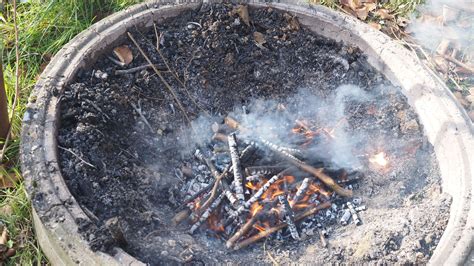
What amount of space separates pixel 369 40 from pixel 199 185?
71.6 inches

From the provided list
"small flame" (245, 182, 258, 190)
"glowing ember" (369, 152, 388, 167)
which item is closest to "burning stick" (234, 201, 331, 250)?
"small flame" (245, 182, 258, 190)

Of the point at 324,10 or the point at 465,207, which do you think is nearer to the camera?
the point at 465,207

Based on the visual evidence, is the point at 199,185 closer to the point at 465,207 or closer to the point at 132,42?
the point at 132,42

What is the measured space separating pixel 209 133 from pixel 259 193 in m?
0.77

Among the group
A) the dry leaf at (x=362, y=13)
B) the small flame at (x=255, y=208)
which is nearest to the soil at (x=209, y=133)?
the small flame at (x=255, y=208)

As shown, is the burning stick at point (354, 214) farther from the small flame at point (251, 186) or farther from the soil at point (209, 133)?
the small flame at point (251, 186)

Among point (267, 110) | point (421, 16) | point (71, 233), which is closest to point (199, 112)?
point (267, 110)

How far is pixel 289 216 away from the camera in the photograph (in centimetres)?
330

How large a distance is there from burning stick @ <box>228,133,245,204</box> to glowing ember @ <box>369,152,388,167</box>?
1.02 m

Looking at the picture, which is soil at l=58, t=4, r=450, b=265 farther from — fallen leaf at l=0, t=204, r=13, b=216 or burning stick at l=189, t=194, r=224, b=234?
fallen leaf at l=0, t=204, r=13, b=216

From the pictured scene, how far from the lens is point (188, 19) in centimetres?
410

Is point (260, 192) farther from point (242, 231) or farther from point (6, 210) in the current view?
point (6, 210)

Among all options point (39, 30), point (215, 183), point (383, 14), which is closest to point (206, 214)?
point (215, 183)

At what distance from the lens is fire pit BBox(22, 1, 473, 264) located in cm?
289
